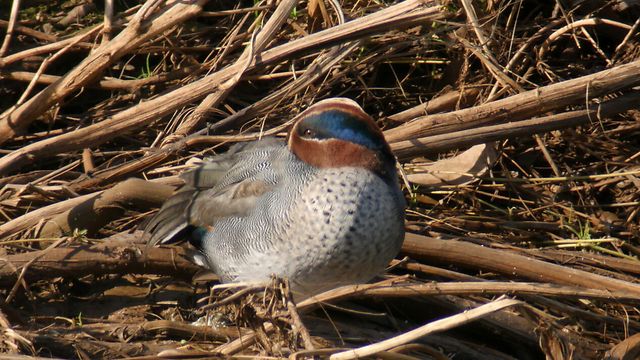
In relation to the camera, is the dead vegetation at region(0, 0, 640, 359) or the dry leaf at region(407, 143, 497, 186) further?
the dry leaf at region(407, 143, 497, 186)

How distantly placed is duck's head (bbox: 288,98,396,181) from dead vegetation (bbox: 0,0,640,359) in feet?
1.58

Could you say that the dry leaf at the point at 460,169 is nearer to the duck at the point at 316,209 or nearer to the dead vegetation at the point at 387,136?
the dead vegetation at the point at 387,136

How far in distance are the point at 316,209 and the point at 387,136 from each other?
1.07m

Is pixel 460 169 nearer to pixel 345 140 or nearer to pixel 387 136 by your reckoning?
pixel 387 136

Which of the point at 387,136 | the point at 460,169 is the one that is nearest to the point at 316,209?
the point at 387,136

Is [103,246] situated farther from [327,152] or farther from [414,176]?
[414,176]

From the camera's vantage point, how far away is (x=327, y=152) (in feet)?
11.7

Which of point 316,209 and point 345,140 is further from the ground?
point 345,140

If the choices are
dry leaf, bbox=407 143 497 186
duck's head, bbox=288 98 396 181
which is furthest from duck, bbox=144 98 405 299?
dry leaf, bbox=407 143 497 186

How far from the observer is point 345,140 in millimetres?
3510

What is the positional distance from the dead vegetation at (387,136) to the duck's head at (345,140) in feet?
1.58

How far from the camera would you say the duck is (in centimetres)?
342

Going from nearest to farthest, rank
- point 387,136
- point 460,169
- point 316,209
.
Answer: point 316,209, point 387,136, point 460,169

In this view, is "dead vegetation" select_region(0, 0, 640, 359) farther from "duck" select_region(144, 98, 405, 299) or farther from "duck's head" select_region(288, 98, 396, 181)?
"duck's head" select_region(288, 98, 396, 181)
